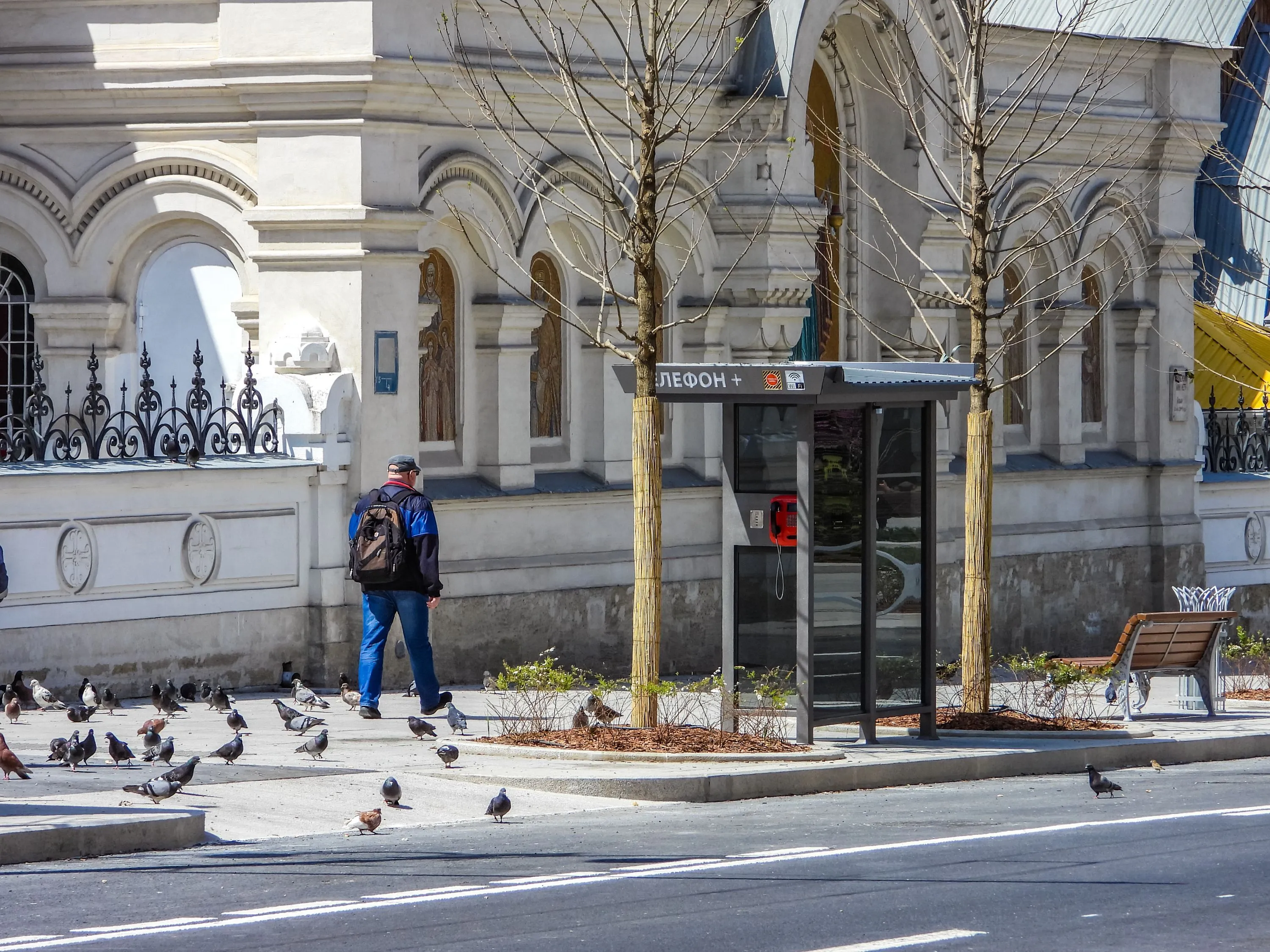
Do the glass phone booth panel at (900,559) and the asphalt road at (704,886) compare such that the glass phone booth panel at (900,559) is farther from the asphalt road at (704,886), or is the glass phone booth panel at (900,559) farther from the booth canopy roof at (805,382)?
the asphalt road at (704,886)

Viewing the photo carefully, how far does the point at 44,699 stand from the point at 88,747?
10.3ft

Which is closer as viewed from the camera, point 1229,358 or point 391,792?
point 391,792

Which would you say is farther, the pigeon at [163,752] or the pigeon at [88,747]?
the pigeon at [88,747]

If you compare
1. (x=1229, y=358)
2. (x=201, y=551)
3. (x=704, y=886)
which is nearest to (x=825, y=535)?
(x=704, y=886)

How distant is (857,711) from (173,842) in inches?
214

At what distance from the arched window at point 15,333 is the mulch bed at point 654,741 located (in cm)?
813

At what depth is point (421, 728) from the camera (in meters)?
15.5

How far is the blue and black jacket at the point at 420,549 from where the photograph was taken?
17.0 metres

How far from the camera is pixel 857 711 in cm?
1537

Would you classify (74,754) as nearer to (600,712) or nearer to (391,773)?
(391,773)

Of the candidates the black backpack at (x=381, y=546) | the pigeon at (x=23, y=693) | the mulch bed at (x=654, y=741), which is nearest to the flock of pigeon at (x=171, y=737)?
the pigeon at (x=23, y=693)

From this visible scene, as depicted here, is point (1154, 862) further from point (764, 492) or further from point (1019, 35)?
point (1019, 35)

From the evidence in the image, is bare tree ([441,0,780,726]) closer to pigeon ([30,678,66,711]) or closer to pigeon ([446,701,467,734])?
pigeon ([446,701,467,734])

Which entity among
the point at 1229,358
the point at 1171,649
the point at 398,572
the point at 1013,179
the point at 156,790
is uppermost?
the point at 1013,179
